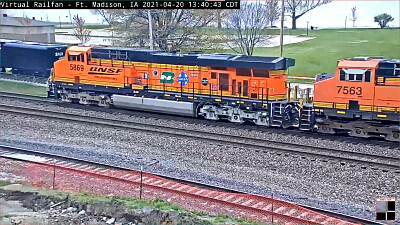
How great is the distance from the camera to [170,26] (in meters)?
31.1

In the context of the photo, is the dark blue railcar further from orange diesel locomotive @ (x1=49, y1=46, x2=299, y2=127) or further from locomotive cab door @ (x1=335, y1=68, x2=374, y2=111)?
locomotive cab door @ (x1=335, y1=68, x2=374, y2=111)

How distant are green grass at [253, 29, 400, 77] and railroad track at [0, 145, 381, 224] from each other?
23361mm

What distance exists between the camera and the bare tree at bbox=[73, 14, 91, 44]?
36.0 metres

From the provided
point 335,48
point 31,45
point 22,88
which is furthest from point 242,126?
point 335,48

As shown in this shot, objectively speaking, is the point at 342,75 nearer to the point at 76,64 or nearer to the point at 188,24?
the point at 76,64

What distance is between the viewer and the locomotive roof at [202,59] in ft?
67.2

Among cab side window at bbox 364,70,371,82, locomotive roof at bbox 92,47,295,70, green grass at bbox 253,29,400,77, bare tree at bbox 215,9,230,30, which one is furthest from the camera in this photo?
green grass at bbox 253,29,400,77

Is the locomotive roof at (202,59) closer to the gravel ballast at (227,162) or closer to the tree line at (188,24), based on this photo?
the gravel ballast at (227,162)

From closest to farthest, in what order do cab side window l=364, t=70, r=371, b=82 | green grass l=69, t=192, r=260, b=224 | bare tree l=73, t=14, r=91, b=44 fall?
green grass l=69, t=192, r=260, b=224 → cab side window l=364, t=70, r=371, b=82 → bare tree l=73, t=14, r=91, b=44

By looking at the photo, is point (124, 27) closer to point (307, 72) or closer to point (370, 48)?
point (307, 72)

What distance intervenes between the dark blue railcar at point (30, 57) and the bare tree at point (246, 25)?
450 inches

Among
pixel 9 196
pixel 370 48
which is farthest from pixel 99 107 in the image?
pixel 370 48

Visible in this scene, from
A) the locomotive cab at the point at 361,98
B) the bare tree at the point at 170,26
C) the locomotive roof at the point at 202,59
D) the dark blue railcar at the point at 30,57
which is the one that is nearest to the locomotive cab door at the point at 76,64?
the locomotive roof at the point at 202,59

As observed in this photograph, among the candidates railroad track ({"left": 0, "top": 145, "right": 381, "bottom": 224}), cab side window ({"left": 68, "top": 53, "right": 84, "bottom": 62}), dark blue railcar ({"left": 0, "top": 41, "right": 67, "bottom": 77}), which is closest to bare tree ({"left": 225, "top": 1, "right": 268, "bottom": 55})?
cab side window ({"left": 68, "top": 53, "right": 84, "bottom": 62})
